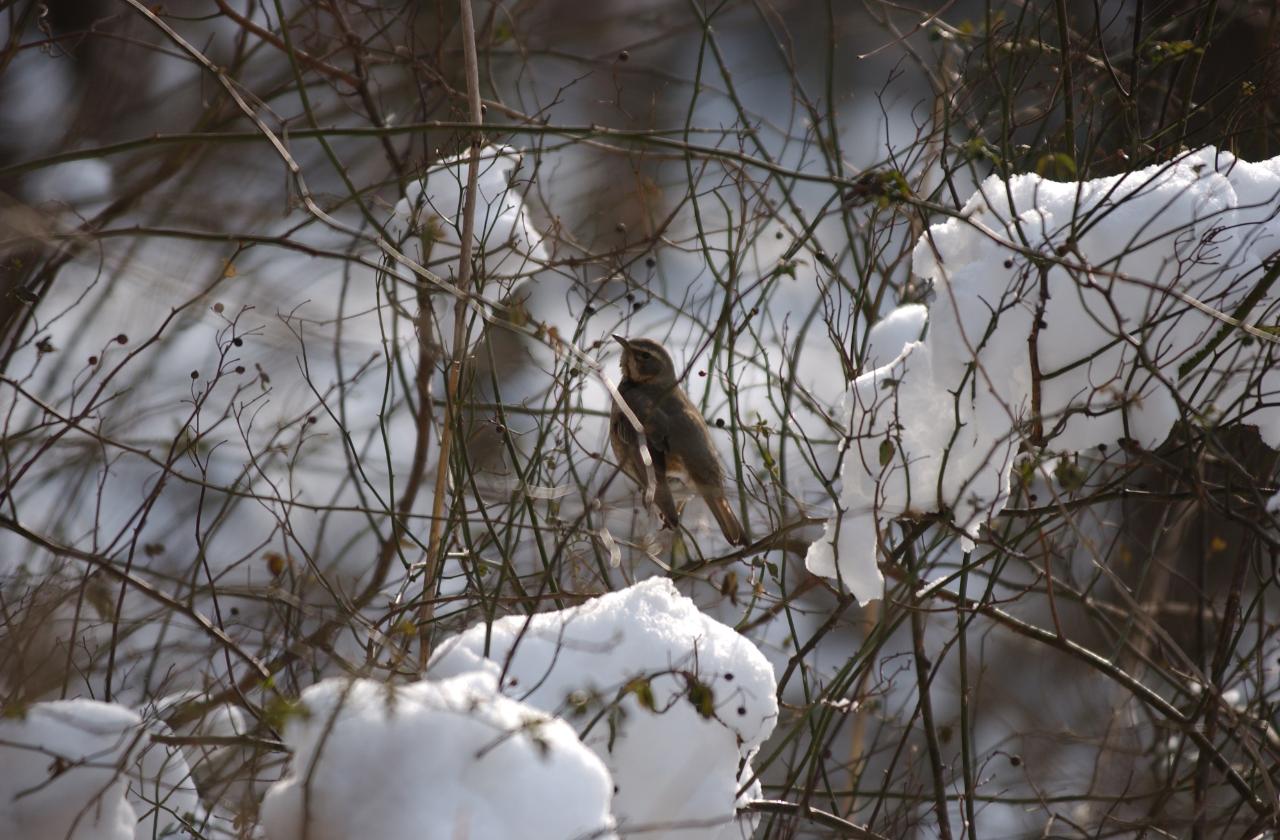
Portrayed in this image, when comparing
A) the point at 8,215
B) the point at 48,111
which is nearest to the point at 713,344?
the point at 8,215

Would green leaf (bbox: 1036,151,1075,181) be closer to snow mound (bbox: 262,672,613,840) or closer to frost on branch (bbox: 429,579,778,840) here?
frost on branch (bbox: 429,579,778,840)

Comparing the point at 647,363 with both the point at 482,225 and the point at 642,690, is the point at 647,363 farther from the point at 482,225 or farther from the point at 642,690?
the point at 642,690

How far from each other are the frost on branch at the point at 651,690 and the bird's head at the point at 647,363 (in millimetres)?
1856

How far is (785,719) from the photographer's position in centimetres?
437

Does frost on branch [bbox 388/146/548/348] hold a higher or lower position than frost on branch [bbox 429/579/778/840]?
higher

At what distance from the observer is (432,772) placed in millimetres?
2008

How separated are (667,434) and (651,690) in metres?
3.00

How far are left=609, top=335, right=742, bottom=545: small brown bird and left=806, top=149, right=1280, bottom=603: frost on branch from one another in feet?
3.35

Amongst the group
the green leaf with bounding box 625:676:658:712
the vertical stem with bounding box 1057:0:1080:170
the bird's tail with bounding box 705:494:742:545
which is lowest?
the green leaf with bounding box 625:676:658:712

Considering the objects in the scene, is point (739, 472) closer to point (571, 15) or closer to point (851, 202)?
point (851, 202)

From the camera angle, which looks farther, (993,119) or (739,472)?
(993,119)

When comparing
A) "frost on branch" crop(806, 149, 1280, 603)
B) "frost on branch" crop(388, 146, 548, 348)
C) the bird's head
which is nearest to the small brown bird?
the bird's head

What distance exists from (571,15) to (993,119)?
4457 millimetres

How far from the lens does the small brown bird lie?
4.40m
